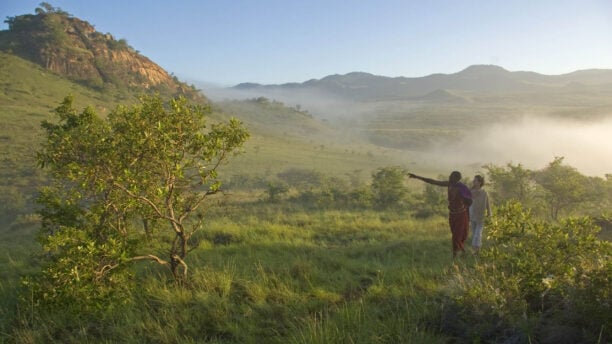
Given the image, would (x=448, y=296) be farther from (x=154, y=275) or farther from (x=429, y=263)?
(x=154, y=275)

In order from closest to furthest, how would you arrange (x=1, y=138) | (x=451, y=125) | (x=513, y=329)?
(x=513, y=329)
(x=1, y=138)
(x=451, y=125)

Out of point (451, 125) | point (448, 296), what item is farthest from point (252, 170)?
point (451, 125)

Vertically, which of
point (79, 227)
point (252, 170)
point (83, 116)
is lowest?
point (252, 170)

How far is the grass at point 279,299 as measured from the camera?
4.25 meters

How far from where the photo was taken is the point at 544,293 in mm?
4094

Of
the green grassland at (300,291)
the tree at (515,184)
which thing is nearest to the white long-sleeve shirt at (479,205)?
the green grassland at (300,291)

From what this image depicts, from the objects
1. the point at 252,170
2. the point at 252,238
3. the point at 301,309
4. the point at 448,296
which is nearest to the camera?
the point at 448,296

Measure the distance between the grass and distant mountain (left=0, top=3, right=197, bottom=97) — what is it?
2441 inches

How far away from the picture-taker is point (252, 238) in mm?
9711

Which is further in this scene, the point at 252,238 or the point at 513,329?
the point at 252,238

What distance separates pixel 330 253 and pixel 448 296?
400cm

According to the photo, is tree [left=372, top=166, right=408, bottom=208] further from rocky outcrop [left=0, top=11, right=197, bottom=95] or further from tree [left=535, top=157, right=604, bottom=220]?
rocky outcrop [left=0, top=11, right=197, bottom=95]

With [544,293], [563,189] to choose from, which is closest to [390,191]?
[563,189]

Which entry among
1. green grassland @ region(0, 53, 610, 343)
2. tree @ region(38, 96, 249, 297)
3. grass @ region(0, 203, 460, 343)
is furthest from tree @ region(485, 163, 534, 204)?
tree @ region(38, 96, 249, 297)
